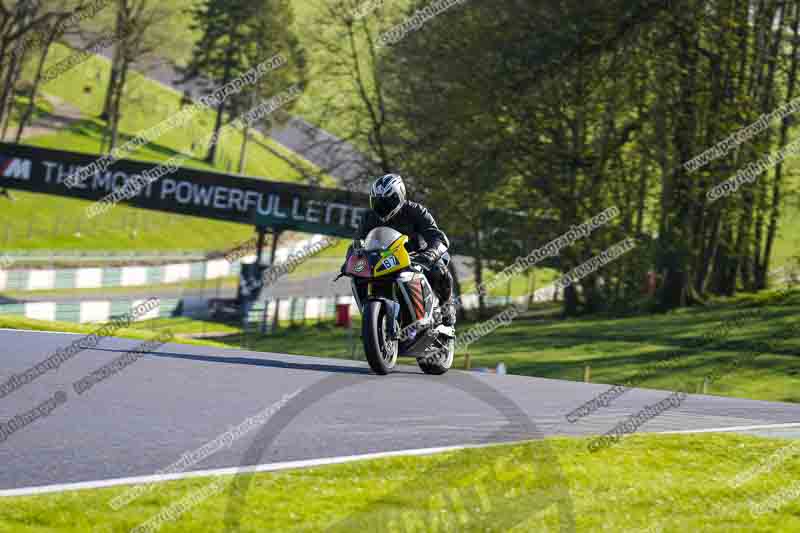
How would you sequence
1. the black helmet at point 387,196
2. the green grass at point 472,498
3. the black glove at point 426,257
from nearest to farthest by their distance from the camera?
1. the green grass at point 472,498
2. the black helmet at point 387,196
3. the black glove at point 426,257

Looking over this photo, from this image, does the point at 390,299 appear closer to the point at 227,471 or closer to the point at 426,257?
the point at 426,257

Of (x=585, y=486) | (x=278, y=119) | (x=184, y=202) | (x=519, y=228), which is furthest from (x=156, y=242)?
(x=585, y=486)

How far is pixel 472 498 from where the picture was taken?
6.24 metres

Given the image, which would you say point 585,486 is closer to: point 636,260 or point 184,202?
point 636,260

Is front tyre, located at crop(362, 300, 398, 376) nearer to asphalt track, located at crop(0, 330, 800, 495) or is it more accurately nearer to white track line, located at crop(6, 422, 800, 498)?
asphalt track, located at crop(0, 330, 800, 495)

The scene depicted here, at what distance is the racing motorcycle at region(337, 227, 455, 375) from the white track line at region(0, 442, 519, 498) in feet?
11.7

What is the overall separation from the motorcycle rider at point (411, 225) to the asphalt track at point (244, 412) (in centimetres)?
114

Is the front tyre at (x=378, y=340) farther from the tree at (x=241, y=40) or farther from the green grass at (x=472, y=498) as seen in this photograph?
the tree at (x=241, y=40)

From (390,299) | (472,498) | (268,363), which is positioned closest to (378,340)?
(390,299)

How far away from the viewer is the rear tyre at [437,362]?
12.6m

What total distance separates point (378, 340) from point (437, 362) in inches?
67.2

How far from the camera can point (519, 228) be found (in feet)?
122

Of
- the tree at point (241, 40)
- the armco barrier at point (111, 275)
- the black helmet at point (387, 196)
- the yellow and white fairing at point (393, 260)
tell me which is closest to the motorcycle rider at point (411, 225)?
the black helmet at point (387, 196)

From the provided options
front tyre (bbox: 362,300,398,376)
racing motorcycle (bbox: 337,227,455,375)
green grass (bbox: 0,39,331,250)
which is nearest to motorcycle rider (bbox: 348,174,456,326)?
racing motorcycle (bbox: 337,227,455,375)
